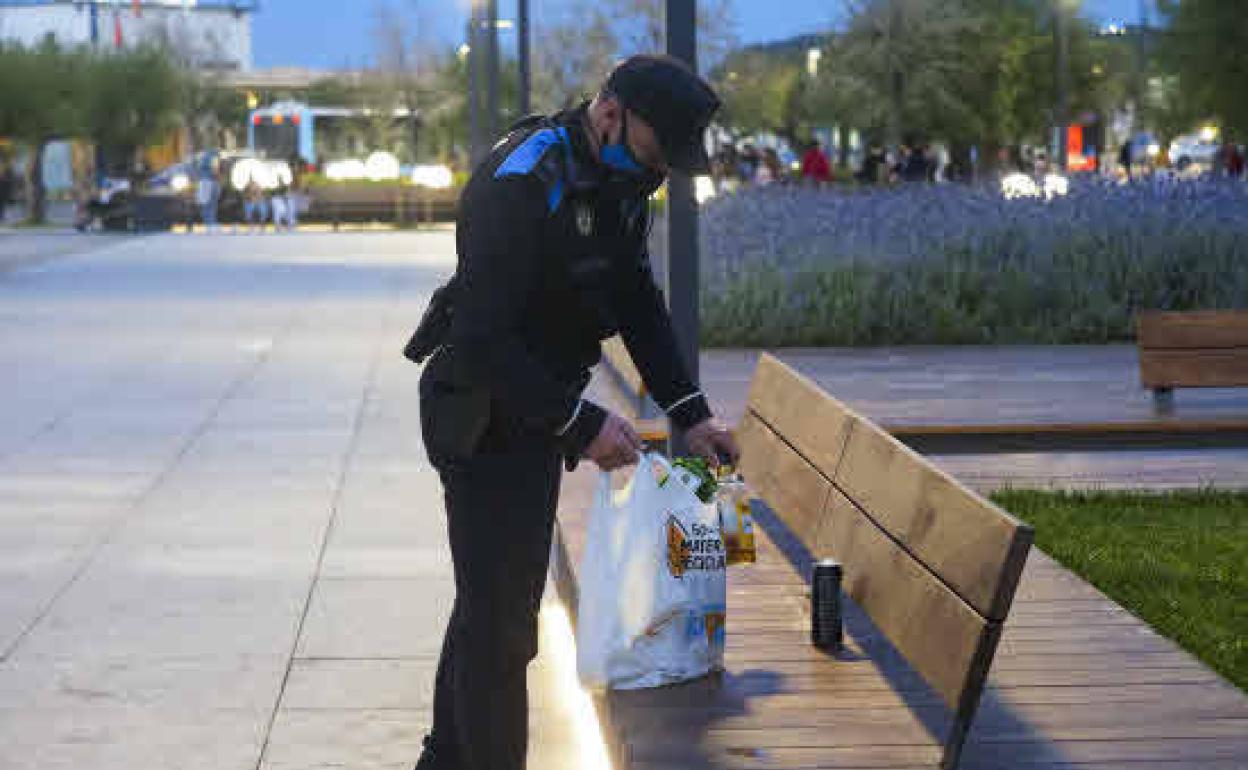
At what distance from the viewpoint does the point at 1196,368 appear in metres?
10.6

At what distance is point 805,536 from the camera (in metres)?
6.25

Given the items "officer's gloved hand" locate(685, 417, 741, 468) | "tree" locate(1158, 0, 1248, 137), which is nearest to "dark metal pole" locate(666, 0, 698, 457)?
"officer's gloved hand" locate(685, 417, 741, 468)

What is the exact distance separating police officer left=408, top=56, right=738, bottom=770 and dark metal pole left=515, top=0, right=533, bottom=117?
1463 cm

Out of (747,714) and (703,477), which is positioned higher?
(703,477)

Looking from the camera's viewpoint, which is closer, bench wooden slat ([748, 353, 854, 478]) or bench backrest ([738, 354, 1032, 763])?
bench backrest ([738, 354, 1032, 763])

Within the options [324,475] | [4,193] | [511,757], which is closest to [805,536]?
[511,757]

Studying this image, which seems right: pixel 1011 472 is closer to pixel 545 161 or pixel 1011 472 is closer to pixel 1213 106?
pixel 545 161

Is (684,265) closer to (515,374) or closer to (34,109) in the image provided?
(515,374)

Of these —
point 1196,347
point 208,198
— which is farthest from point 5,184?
point 1196,347

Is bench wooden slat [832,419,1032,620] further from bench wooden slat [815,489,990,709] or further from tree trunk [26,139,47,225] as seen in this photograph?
tree trunk [26,139,47,225]

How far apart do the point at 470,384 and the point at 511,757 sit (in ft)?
2.74

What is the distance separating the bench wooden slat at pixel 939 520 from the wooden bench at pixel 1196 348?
5.23 metres

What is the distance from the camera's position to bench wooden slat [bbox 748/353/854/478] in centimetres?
607

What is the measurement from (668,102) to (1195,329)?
7.03 metres
